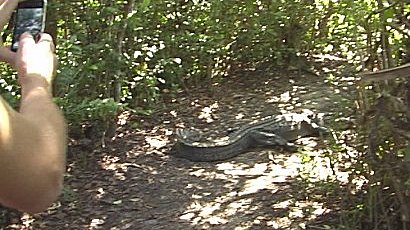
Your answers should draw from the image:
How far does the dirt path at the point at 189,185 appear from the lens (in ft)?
16.9

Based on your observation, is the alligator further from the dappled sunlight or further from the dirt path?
the dappled sunlight

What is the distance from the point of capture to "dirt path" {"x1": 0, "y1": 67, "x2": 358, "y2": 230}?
16.9 feet

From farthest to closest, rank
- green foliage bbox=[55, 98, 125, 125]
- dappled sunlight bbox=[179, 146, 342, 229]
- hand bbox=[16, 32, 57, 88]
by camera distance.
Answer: green foliage bbox=[55, 98, 125, 125] → dappled sunlight bbox=[179, 146, 342, 229] → hand bbox=[16, 32, 57, 88]

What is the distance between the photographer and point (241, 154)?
6750 millimetres

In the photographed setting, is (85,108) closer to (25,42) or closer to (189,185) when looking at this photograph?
(189,185)

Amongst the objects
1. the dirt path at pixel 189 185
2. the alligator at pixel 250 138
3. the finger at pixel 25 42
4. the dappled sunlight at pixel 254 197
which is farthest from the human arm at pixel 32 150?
the alligator at pixel 250 138

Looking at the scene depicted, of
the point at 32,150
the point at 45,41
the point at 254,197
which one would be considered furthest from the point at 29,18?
the point at 254,197

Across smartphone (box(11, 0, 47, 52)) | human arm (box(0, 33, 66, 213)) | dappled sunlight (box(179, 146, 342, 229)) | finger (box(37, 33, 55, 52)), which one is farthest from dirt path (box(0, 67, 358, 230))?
human arm (box(0, 33, 66, 213))

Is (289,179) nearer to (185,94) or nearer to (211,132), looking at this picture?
(211,132)

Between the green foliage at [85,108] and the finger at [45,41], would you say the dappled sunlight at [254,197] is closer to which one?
the green foliage at [85,108]

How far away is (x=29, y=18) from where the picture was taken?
2.00 m

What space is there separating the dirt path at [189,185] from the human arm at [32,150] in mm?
3503

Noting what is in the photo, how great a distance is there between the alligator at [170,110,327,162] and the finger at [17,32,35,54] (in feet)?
15.4

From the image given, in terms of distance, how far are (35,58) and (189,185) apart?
14.0 feet
